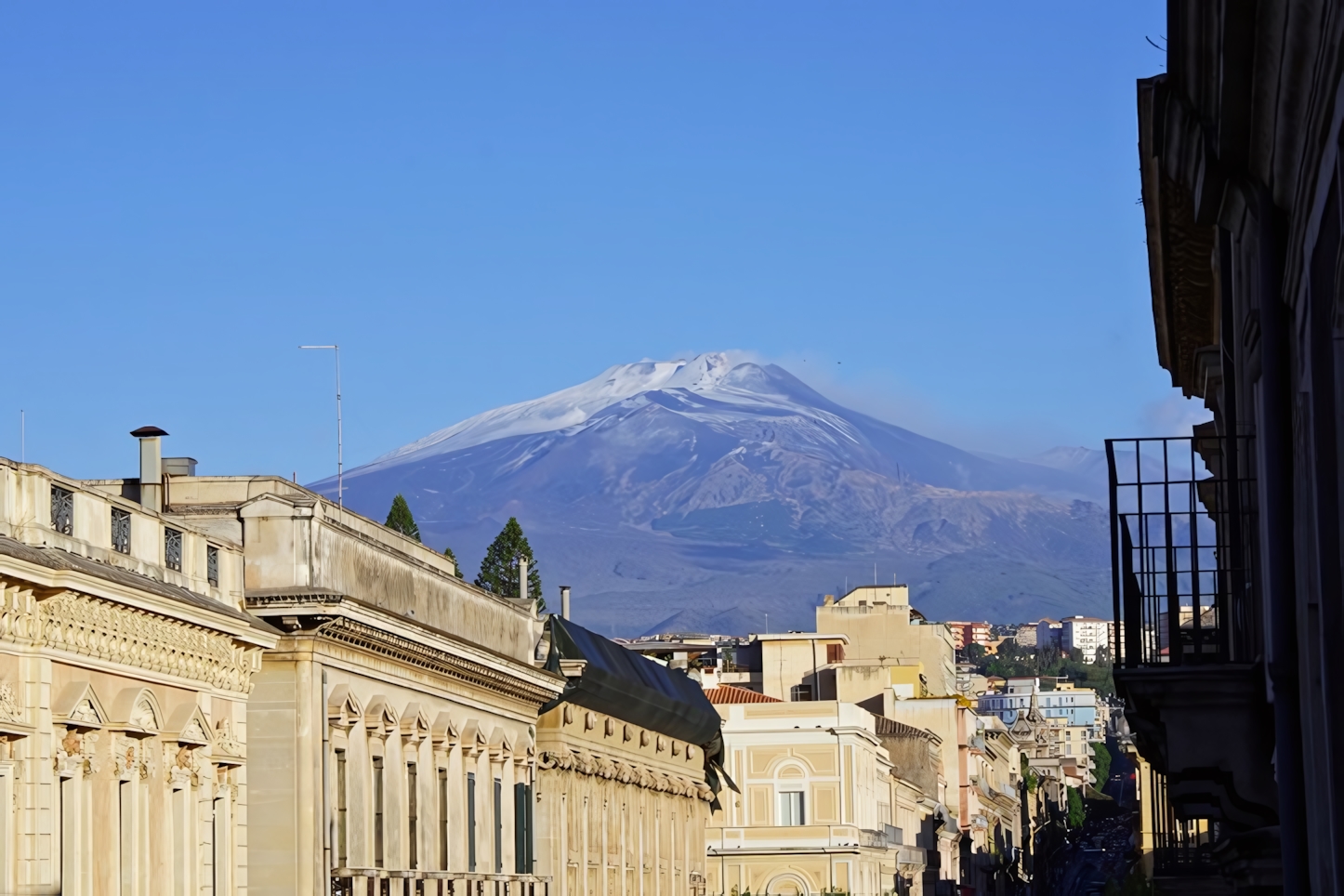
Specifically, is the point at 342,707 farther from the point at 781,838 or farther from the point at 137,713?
the point at 781,838

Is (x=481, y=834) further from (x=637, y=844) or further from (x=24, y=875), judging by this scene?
(x=24, y=875)

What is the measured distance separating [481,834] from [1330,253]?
4058 centimetres

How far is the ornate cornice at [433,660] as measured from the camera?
126 feet

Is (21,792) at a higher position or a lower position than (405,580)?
lower

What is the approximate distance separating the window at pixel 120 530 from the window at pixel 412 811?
14.3m

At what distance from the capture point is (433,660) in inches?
1756

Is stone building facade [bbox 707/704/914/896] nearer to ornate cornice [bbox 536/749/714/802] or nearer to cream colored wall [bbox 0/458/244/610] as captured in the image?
ornate cornice [bbox 536/749/714/802]

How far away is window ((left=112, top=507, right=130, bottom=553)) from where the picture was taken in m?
29.9

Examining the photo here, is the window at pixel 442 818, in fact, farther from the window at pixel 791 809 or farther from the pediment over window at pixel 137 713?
the window at pixel 791 809

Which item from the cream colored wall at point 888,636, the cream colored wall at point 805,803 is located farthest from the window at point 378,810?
the cream colored wall at point 888,636

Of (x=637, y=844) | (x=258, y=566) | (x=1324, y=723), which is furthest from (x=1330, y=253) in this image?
(x=637, y=844)

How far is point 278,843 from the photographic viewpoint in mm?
36531

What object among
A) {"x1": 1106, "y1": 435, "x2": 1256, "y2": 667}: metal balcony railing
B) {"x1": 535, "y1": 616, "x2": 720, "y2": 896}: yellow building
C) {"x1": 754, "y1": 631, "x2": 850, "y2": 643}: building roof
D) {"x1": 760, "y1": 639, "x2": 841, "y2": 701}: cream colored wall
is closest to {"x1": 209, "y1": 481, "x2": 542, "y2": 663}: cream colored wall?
{"x1": 535, "y1": 616, "x2": 720, "y2": 896}: yellow building

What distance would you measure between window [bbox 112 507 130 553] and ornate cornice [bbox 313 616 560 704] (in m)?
6.94
